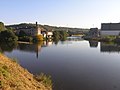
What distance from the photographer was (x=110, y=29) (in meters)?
136

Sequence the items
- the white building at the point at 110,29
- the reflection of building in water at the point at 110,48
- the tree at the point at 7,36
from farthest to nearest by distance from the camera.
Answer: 1. the white building at the point at 110,29
2. the tree at the point at 7,36
3. the reflection of building in water at the point at 110,48

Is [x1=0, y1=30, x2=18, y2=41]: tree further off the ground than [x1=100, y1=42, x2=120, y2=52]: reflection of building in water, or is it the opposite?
[x1=0, y1=30, x2=18, y2=41]: tree

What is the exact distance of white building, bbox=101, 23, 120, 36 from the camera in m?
134

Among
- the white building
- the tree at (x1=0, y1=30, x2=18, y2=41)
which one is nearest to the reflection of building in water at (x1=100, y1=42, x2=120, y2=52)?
the tree at (x1=0, y1=30, x2=18, y2=41)

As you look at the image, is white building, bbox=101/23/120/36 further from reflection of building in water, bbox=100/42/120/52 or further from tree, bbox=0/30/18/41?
tree, bbox=0/30/18/41

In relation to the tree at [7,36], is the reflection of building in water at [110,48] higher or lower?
lower

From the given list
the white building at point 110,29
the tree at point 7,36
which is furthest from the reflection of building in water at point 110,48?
the white building at point 110,29

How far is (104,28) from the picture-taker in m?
139

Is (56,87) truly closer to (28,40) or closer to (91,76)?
(91,76)

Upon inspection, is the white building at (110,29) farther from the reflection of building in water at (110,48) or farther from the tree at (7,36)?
the tree at (7,36)

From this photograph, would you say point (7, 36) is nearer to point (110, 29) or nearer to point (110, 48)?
point (110, 48)

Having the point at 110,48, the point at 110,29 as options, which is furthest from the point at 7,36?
the point at 110,29

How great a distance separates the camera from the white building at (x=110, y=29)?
13415 centimetres

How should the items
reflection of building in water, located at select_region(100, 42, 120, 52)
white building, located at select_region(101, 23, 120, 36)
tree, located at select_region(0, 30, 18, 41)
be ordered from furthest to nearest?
1. white building, located at select_region(101, 23, 120, 36)
2. tree, located at select_region(0, 30, 18, 41)
3. reflection of building in water, located at select_region(100, 42, 120, 52)
